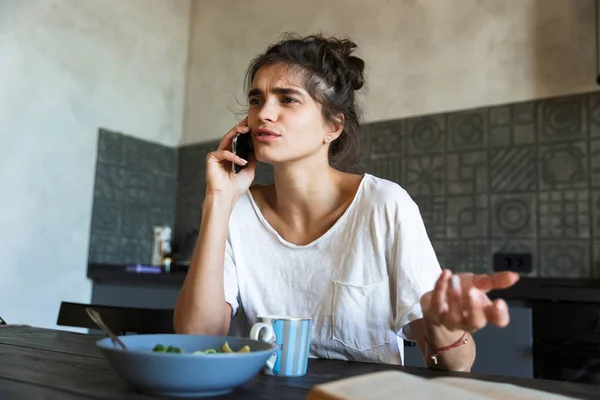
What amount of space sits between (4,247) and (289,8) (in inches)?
65.7

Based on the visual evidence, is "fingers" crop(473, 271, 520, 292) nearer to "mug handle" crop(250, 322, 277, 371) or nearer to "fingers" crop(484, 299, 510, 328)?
"fingers" crop(484, 299, 510, 328)

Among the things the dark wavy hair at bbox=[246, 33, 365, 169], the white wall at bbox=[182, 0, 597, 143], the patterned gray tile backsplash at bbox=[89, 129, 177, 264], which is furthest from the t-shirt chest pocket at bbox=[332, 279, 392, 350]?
the patterned gray tile backsplash at bbox=[89, 129, 177, 264]

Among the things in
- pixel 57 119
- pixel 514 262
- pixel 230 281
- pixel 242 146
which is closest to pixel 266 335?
pixel 230 281

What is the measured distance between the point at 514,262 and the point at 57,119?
1946mm

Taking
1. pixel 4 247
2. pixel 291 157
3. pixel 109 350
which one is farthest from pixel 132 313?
pixel 4 247

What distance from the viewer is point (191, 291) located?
1115 mm

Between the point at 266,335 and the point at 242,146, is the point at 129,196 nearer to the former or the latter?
the point at 242,146

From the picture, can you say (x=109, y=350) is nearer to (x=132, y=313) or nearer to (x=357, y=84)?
(x=132, y=313)

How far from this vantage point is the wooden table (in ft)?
2.26

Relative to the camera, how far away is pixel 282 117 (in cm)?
124

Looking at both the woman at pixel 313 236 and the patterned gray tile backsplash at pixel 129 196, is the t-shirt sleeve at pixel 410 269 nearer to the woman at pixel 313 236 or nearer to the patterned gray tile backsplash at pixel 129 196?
the woman at pixel 313 236

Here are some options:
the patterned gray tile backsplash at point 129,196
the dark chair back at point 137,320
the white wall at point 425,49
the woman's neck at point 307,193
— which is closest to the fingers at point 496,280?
the woman's neck at point 307,193

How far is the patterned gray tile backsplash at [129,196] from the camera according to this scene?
8.79ft

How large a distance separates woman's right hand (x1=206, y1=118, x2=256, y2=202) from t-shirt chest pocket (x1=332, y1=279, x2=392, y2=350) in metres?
0.33
